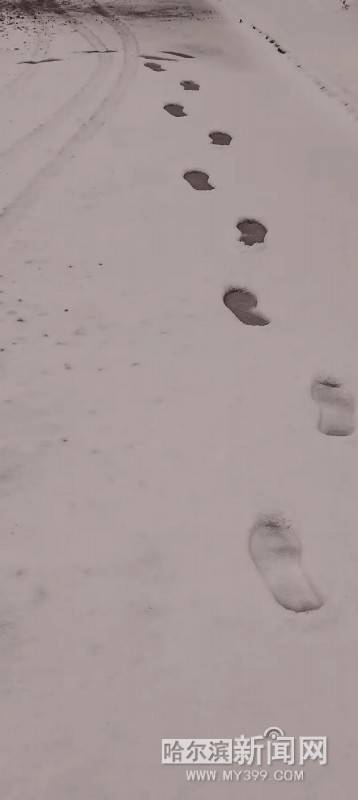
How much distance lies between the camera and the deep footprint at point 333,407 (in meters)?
1.99

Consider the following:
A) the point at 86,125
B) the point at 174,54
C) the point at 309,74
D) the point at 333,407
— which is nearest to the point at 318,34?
the point at 309,74

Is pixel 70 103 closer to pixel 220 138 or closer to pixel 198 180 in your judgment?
pixel 220 138

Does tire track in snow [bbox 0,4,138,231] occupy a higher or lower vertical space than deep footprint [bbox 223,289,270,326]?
higher

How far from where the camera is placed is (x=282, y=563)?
1.60m

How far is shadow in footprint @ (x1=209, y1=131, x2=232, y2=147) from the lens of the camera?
378cm

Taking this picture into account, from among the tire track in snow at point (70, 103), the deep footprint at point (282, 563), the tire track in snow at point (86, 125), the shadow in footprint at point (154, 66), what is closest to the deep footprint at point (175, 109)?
the tire track in snow at point (86, 125)

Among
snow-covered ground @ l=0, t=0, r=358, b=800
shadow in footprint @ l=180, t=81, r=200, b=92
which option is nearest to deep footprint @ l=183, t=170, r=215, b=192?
snow-covered ground @ l=0, t=0, r=358, b=800

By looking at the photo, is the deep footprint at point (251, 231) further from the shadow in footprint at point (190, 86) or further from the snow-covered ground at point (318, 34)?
the shadow in footprint at point (190, 86)

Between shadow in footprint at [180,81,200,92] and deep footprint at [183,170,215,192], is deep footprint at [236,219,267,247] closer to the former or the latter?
deep footprint at [183,170,215,192]

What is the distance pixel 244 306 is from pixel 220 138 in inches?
73.1

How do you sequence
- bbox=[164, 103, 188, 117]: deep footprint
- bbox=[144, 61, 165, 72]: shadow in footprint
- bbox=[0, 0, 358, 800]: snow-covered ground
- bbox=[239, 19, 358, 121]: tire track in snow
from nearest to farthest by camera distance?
bbox=[0, 0, 358, 800]: snow-covered ground
bbox=[164, 103, 188, 117]: deep footprint
bbox=[239, 19, 358, 121]: tire track in snow
bbox=[144, 61, 165, 72]: shadow in footprint

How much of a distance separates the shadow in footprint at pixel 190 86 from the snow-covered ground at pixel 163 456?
103 cm

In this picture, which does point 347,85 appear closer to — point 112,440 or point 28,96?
point 28,96

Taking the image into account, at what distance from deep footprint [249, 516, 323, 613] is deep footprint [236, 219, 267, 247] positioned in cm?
164
